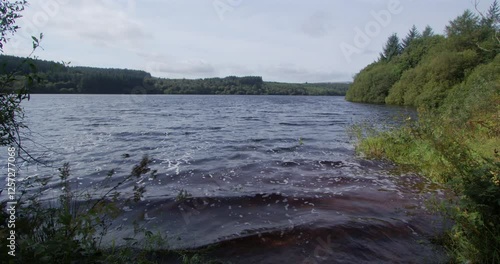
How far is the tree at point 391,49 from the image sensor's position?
10507 cm

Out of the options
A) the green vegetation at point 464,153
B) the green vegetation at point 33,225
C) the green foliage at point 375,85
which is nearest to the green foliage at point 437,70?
the green foliage at point 375,85

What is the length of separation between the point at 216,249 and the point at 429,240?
4.19m

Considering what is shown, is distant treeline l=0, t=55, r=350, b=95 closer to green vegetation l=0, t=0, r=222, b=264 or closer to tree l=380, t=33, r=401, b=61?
green vegetation l=0, t=0, r=222, b=264

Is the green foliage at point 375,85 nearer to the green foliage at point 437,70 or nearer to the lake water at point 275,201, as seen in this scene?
the green foliage at point 437,70

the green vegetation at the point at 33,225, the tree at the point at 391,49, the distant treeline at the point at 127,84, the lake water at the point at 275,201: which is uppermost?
the tree at the point at 391,49

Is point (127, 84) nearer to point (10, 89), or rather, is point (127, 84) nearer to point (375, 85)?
point (375, 85)

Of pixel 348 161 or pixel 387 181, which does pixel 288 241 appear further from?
pixel 348 161

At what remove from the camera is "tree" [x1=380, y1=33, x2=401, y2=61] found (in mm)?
105069

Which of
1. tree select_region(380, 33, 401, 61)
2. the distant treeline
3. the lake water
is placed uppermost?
tree select_region(380, 33, 401, 61)

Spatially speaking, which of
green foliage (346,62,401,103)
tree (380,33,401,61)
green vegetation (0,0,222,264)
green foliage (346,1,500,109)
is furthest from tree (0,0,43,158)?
tree (380,33,401,61)

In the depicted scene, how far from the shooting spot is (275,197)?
29.0ft

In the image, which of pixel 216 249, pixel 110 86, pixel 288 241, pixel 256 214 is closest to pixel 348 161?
pixel 256 214

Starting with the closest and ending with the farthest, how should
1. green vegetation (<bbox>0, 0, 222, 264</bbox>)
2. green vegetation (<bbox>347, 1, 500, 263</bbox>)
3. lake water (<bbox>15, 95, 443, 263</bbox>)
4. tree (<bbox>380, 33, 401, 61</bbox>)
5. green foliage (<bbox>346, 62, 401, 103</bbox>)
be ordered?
green vegetation (<bbox>0, 0, 222, 264</bbox>) → green vegetation (<bbox>347, 1, 500, 263</bbox>) → lake water (<bbox>15, 95, 443, 263</bbox>) → green foliage (<bbox>346, 62, 401, 103</bbox>) → tree (<bbox>380, 33, 401, 61</bbox>)

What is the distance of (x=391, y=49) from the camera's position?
352ft
